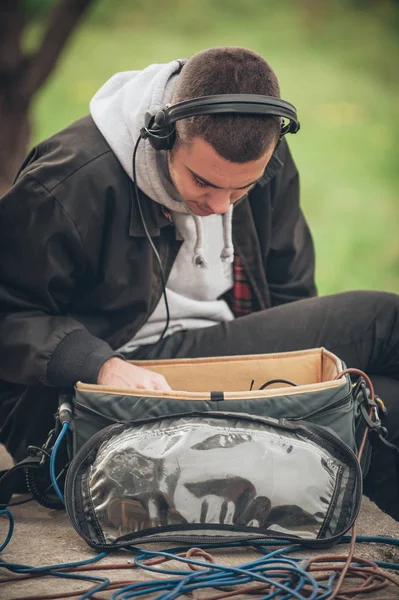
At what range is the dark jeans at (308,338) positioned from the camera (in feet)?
7.16

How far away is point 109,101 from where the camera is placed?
2164 mm

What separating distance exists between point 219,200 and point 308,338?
A: 1.71ft

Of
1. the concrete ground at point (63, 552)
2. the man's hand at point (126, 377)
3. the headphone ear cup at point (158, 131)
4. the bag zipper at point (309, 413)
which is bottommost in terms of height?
the concrete ground at point (63, 552)

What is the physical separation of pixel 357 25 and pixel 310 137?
109cm

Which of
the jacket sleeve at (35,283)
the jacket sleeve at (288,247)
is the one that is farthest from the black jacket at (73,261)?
the jacket sleeve at (288,247)

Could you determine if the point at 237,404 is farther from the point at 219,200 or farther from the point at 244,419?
the point at 219,200

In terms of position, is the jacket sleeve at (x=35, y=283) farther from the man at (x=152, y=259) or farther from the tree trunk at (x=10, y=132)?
the tree trunk at (x=10, y=132)

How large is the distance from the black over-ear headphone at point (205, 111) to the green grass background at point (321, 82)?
348 centimetres

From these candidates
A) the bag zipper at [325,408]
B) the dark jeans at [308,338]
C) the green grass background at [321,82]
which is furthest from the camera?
the green grass background at [321,82]

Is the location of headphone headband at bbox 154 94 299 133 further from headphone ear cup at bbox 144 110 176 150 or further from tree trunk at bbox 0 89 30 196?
tree trunk at bbox 0 89 30 196

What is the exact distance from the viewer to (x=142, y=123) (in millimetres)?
2064

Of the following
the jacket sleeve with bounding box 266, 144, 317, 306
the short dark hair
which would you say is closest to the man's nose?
the short dark hair

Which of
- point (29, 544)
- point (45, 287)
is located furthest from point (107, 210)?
point (29, 544)

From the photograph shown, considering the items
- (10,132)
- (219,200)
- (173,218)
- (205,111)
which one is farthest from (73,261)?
(10,132)
